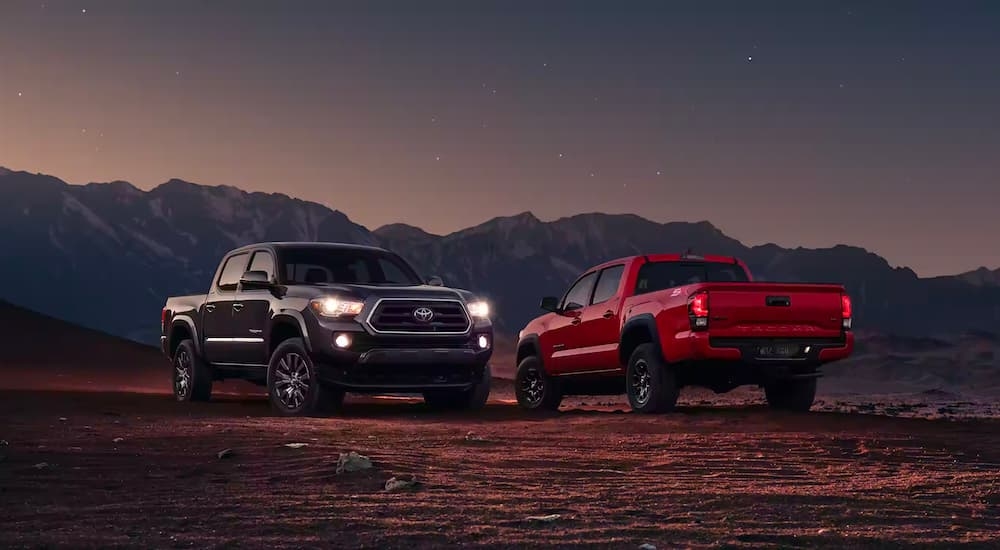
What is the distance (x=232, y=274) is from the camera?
17.9 meters

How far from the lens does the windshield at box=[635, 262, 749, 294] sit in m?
16.4

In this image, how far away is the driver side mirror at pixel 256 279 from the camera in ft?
52.7

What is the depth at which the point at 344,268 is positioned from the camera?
1708 cm

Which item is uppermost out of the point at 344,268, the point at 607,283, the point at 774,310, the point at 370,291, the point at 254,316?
the point at 344,268

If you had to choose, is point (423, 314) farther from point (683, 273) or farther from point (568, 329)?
point (683, 273)

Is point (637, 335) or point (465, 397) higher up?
point (637, 335)

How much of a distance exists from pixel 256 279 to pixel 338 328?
1.59 m

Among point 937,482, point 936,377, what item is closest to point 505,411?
point 937,482

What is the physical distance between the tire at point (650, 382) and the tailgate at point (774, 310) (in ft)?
3.40

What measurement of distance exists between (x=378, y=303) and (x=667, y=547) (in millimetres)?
8959

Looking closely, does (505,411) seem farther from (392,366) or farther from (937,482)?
(937,482)

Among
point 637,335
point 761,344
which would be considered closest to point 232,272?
point 637,335

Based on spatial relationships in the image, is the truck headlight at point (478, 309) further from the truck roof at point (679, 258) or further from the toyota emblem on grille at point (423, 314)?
the truck roof at point (679, 258)

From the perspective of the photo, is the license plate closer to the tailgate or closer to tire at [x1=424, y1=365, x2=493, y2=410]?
the tailgate
